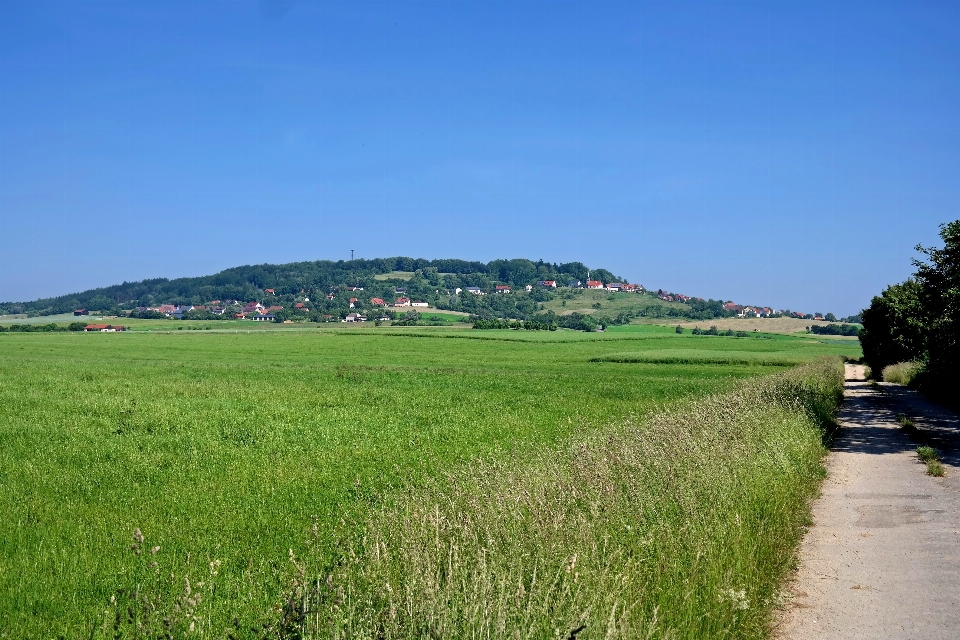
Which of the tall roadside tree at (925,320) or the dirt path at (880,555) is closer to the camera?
the dirt path at (880,555)

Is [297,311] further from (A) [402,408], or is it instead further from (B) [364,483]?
(B) [364,483]

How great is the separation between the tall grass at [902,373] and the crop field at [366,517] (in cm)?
2304

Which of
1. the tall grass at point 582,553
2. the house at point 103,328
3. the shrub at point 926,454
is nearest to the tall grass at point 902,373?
the shrub at point 926,454

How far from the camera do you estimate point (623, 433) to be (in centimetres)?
1345

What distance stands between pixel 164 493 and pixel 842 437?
653 inches

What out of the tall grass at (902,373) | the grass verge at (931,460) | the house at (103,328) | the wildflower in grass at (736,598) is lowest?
the tall grass at (902,373)

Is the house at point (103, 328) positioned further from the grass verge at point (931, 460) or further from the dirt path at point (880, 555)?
the dirt path at point (880, 555)

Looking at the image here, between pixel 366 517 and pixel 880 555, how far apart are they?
20.7ft

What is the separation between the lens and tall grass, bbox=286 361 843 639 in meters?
5.19

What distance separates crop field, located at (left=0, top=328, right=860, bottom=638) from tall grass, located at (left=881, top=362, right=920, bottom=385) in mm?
23036

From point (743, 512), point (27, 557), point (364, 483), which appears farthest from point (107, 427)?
point (743, 512)

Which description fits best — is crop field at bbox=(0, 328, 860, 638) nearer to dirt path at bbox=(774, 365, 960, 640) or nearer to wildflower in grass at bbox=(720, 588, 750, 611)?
wildflower in grass at bbox=(720, 588, 750, 611)

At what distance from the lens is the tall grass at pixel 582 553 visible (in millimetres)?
5188

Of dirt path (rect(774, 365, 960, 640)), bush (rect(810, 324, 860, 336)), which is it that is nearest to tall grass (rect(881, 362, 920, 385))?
Answer: dirt path (rect(774, 365, 960, 640))
